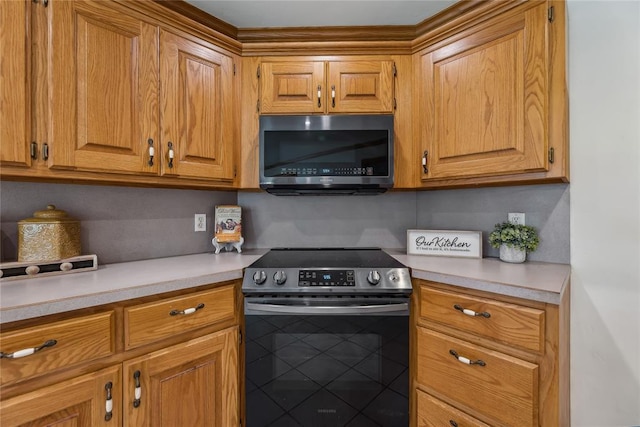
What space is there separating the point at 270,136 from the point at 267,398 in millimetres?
1297

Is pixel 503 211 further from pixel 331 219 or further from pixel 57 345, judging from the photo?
pixel 57 345

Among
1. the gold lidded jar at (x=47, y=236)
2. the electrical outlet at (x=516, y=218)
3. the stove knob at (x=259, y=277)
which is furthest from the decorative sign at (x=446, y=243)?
the gold lidded jar at (x=47, y=236)

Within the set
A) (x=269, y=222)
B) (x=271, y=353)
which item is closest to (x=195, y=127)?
(x=269, y=222)

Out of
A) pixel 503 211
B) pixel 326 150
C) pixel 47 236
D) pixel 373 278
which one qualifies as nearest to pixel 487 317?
pixel 373 278

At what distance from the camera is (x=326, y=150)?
1.49 m

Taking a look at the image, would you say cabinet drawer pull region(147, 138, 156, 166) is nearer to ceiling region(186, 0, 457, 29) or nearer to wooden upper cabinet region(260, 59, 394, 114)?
wooden upper cabinet region(260, 59, 394, 114)

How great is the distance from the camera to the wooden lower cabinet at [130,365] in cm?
78

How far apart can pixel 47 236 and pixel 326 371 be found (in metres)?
1.34

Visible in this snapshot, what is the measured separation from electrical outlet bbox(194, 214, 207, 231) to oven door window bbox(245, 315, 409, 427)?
821mm

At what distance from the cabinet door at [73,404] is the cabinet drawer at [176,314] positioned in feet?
0.42

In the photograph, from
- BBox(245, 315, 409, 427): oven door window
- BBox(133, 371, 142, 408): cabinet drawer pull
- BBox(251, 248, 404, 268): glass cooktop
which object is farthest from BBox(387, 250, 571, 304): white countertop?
BBox(133, 371, 142, 408): cabinet drawer pull

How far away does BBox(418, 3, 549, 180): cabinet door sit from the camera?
46.8 inches

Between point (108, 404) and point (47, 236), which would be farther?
point (47, 236)

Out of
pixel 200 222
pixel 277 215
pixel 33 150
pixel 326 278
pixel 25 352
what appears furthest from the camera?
pixel 277 215
